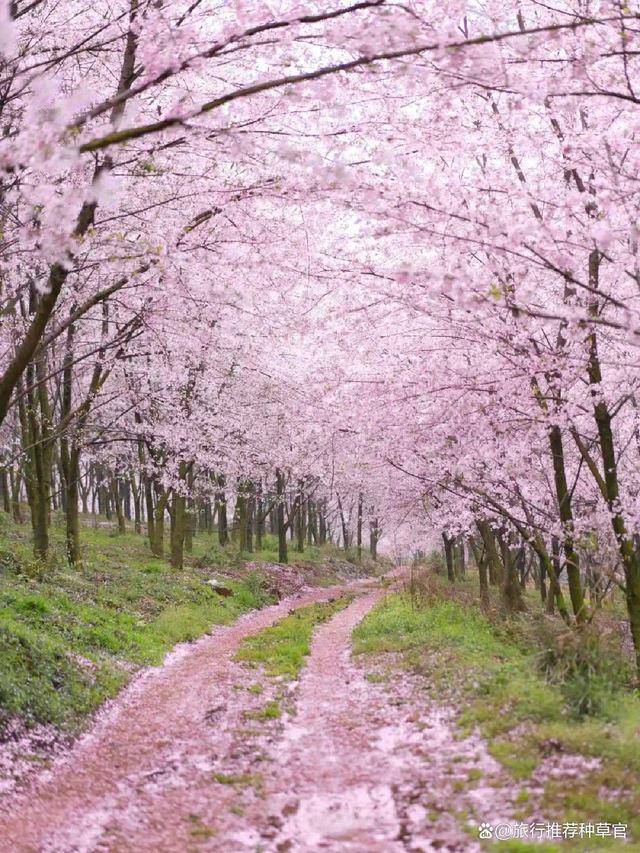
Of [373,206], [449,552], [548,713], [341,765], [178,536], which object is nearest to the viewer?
[341,765]

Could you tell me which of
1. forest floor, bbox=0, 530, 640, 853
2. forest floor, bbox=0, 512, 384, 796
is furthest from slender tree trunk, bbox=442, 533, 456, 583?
forest floor, bbox=0, 530, 640, 853

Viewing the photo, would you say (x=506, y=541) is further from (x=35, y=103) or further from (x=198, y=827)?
(x=35, y=103)

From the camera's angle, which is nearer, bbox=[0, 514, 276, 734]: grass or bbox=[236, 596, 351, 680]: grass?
bbox=[0, 514, 276, 734]: grass

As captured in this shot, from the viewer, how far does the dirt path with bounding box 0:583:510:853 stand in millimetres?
5988

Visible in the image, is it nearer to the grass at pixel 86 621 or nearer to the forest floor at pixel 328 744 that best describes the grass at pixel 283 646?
the forest floor at pixel 328 744

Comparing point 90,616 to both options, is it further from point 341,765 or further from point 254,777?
point 341,765

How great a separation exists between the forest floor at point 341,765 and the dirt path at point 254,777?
0.07ft

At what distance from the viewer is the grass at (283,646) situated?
12.8m

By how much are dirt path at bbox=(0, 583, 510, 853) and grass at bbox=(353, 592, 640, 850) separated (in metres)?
0.44

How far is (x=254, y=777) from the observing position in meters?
7.35

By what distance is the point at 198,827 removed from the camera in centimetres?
626

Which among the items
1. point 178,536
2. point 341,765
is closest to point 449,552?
point 178,536

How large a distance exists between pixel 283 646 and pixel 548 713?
24.8 ft

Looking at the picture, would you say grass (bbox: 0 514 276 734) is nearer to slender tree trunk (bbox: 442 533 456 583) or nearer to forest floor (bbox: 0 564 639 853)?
forest floor (bbox: 0 564 639 853)
